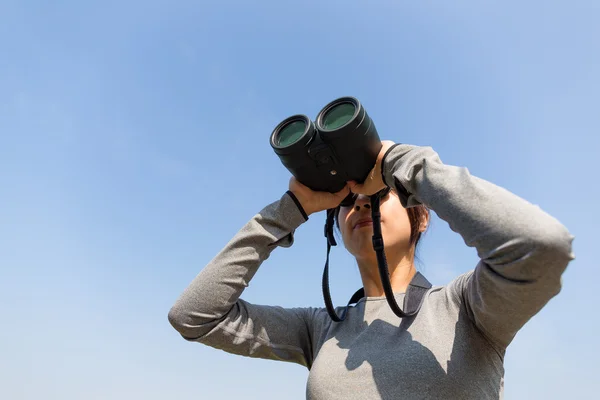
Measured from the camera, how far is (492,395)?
1.32m

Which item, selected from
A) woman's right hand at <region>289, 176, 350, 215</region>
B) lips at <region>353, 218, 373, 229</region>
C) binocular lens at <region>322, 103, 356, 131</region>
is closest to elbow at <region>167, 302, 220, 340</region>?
woman's right hand at <region>289, 176, 350, 215</region>

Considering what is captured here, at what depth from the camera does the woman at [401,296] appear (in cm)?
113

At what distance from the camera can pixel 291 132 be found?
171 centimetres

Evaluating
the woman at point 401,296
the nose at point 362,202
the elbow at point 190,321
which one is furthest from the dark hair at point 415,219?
the elbow at point 190,321

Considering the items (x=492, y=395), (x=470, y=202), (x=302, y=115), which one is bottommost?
(x=492, y=395)

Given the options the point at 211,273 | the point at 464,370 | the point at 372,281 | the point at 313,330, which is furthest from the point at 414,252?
the point at 211,273

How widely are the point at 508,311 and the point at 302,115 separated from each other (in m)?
0.90

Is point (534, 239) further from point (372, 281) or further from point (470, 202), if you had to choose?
point (372, 281)

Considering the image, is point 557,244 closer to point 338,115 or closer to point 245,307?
point 338,115

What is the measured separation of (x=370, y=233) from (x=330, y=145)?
38 cm

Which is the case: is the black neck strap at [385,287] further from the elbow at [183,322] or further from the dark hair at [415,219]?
the elbow at [183,322]

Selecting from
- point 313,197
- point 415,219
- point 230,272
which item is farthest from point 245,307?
point 415,219

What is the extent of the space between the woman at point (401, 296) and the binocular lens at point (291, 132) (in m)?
0.17

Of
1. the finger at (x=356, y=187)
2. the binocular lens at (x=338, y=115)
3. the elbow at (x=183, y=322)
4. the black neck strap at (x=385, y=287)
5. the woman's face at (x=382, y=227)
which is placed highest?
the binocular lens at (x=338, y=115)
